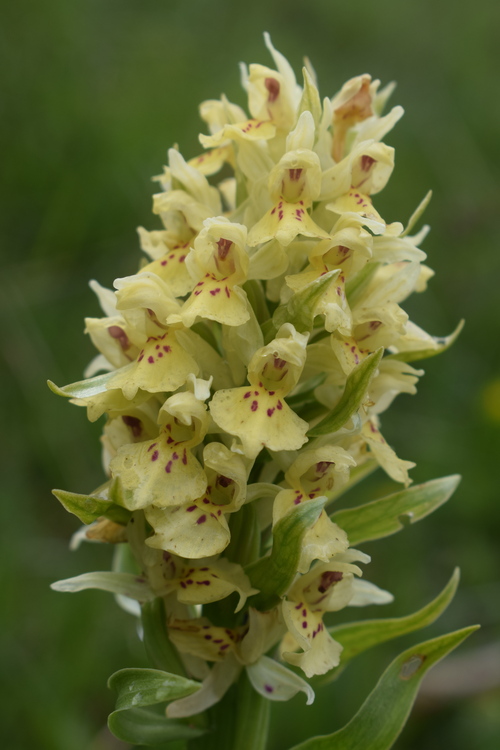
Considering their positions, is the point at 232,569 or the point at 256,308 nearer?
the point at 232,569

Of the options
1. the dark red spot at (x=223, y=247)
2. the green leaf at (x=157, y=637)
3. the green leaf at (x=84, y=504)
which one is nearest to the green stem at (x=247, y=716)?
the green leaf at (x=157, y=637)

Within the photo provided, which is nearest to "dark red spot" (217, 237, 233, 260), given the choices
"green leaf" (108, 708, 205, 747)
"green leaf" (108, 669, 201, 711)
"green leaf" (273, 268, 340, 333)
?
"green leaf" (273, 268, 340, 333)

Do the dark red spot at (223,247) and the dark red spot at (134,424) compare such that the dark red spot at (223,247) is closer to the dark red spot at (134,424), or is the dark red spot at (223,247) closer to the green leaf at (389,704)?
the dark red spot at (134,424)

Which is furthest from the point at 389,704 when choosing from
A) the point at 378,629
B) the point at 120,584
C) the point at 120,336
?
the point at 120,336


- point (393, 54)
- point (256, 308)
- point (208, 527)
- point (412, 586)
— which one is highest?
point (393, 54)

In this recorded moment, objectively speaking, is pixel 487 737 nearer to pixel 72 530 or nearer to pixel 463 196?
pixel 72 530

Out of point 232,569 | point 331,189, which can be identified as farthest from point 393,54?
point 232,569
